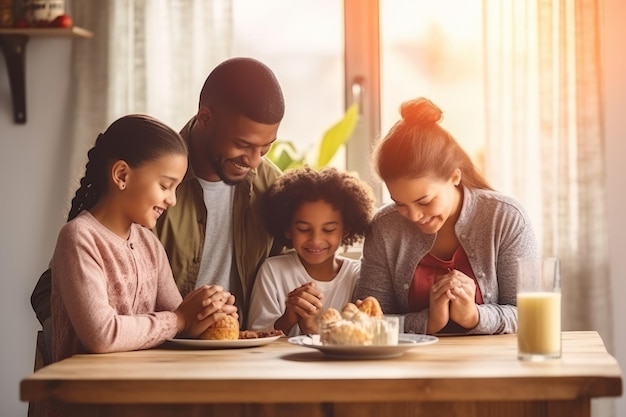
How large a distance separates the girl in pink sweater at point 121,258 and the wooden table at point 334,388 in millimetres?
204

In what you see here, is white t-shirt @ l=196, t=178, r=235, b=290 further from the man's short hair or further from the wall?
the wall

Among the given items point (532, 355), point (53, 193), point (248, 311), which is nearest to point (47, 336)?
point (248, 311)

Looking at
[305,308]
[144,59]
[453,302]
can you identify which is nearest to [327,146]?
[144,59]

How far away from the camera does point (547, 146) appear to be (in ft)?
12.2

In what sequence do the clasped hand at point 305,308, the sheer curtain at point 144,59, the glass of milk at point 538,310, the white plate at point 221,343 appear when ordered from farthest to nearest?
the sheer curtain at point 144,59, the clasped hand at point 305,308, the white plate at point 221,343, the glass of milk at point 538,310

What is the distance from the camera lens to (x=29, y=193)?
4027mm

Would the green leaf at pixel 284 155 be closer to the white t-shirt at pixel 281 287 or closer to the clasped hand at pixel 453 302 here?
the white t-shirt at pixel 281 287

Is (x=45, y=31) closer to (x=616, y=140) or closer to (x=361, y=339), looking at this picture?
(x=616, y=140)

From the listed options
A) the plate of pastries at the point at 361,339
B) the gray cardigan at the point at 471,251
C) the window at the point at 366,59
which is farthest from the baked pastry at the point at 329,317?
the window at the point at 366,59

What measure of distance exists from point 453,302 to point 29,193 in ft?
7.82

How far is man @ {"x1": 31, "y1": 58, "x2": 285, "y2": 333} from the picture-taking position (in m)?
2.57

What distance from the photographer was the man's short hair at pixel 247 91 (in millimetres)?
2566

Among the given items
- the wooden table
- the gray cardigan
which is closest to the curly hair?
the gray cardigan

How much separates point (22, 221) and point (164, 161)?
2107 millimetres
